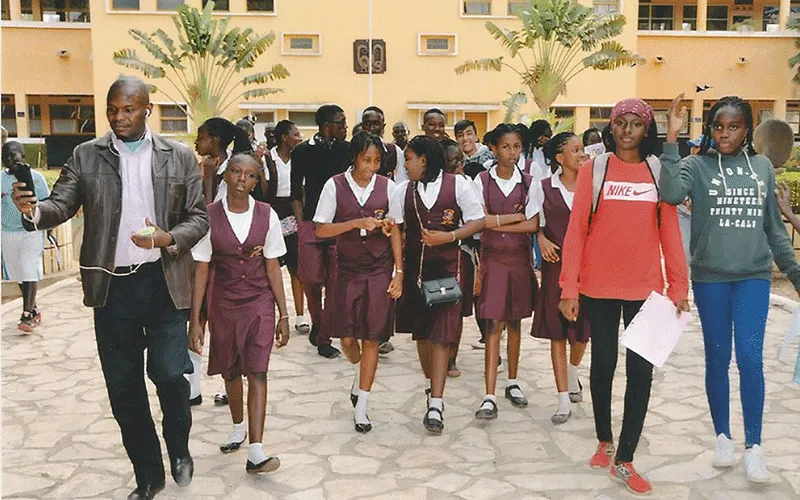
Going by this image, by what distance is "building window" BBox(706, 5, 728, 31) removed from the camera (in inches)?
1241

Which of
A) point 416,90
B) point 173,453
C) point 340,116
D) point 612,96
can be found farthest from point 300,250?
point 612,96

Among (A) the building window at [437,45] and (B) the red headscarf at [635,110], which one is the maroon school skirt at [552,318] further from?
(A) the building window at [437,45]

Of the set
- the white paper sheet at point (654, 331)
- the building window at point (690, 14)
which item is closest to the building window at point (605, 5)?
the building window at point (690, 14)

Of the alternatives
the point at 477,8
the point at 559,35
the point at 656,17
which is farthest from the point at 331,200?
the point at 656,17

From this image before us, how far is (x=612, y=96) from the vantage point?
88.7 ft

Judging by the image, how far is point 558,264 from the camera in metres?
→ 5.66

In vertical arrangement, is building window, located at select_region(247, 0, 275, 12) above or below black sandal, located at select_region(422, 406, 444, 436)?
above

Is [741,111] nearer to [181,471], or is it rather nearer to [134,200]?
[134,200]

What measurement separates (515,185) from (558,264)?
0.61m

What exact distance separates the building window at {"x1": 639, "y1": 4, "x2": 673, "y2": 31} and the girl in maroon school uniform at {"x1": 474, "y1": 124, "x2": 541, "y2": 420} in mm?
27982

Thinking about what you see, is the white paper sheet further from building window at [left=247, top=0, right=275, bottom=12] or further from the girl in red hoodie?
building window at [left=247, top=0, right=275, bottom=12]

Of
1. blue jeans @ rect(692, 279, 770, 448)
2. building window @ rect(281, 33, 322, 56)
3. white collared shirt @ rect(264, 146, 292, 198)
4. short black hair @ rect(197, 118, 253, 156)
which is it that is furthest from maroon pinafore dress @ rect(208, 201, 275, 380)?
building window @ rect(281, 33, 322, 56)

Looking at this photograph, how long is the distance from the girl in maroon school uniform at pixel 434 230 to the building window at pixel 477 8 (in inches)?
877

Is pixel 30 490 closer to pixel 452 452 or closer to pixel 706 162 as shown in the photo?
pixel 452 452
